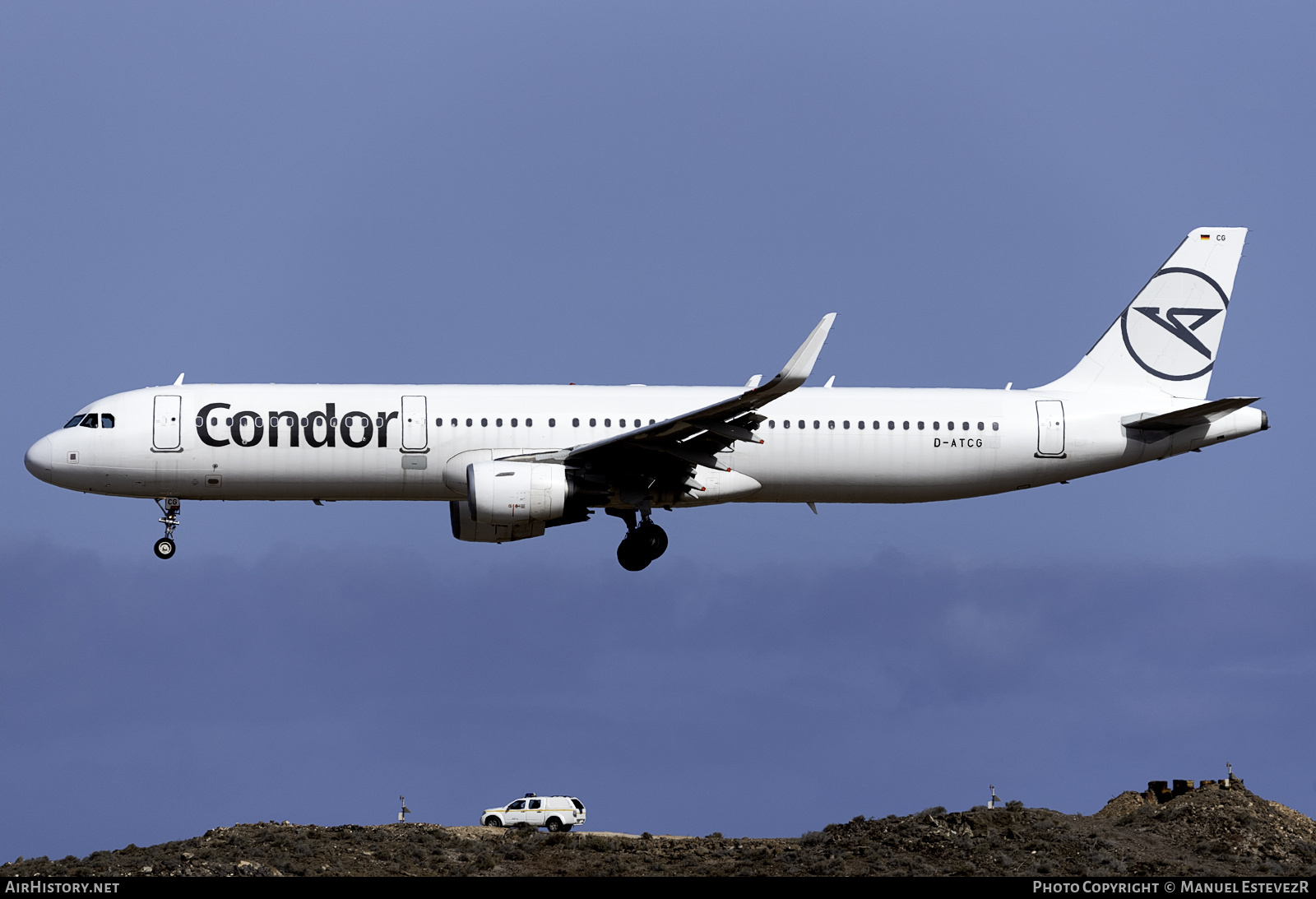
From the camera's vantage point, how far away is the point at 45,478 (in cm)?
3591

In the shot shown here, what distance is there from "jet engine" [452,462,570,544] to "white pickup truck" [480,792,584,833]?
10.1 metres

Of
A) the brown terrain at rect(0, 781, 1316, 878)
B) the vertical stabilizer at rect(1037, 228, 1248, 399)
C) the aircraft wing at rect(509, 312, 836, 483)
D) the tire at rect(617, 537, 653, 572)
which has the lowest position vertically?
the brown terrain at rect(0, 781, 1316, 878)

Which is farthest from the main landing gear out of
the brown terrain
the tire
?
the brown terrain

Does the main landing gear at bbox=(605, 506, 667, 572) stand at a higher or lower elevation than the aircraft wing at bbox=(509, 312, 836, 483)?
lower

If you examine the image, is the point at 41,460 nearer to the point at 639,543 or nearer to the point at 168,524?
the point at 168,524

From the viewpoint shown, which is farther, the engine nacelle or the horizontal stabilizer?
the horizontal stabilizer

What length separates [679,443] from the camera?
3506 centimetres

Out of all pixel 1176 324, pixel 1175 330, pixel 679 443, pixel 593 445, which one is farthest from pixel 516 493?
pixel 1176 324

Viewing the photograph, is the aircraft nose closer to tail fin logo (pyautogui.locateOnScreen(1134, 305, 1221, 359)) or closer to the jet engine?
the jet engine

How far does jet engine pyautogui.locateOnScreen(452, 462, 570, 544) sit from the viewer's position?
34.2 meters

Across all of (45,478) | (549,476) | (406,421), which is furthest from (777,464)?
(45,478)

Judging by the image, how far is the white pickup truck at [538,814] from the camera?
41281 millimetres

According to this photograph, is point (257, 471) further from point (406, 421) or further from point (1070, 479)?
point (1070, 479)

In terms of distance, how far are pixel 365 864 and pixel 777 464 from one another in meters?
13.0
